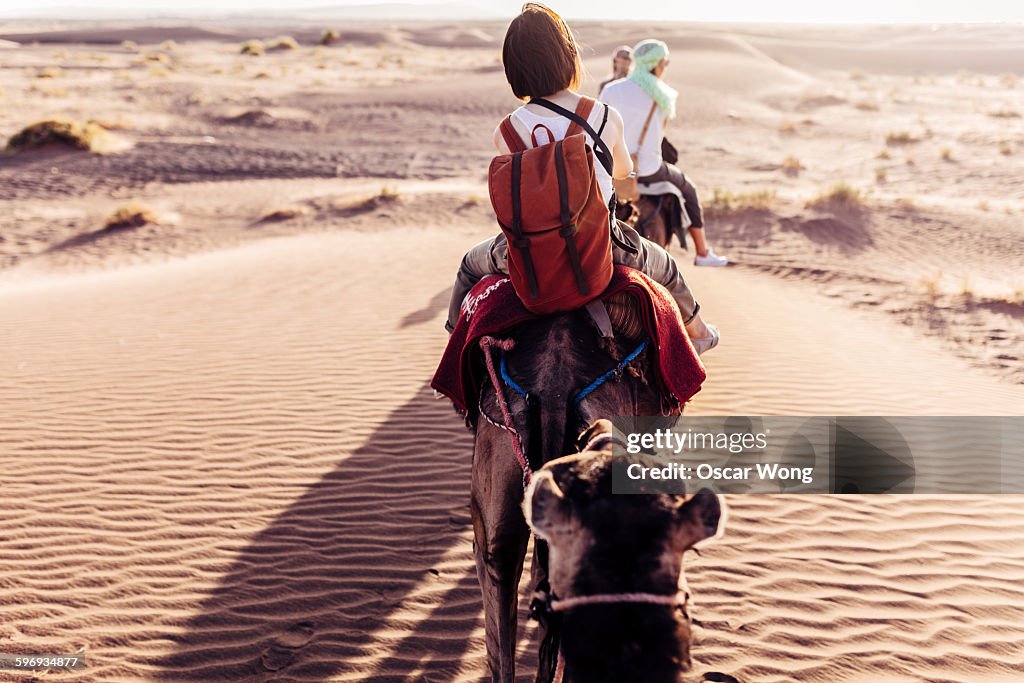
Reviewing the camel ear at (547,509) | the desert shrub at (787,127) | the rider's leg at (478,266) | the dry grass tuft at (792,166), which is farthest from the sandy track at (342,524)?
the desert shrub at (787,127)

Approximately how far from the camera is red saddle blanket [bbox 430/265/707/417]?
10.8ft

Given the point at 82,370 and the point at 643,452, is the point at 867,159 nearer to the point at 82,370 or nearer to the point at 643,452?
the point at 82,370

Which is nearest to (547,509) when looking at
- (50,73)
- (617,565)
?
(617,565)

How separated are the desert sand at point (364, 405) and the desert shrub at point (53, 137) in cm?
39

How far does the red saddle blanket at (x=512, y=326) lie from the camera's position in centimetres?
328

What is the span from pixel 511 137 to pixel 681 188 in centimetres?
456

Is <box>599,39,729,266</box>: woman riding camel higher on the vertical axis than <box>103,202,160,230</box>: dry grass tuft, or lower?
higher

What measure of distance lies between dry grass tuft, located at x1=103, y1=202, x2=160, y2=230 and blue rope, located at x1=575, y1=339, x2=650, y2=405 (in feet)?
51.6

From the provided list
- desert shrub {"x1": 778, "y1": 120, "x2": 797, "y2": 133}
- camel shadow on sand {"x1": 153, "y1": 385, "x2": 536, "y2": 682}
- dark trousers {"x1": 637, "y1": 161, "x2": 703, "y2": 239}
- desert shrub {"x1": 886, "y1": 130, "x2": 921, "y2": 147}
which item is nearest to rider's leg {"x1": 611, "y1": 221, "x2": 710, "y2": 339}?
camel shadow on sand {"x1": 153, "y1": 385, "x2": 536, "y2": 682}

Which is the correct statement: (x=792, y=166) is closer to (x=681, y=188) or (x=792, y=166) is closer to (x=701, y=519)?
(x=681, y=188)

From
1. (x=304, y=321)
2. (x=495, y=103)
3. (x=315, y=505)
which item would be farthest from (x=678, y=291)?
(x=495, y=103)

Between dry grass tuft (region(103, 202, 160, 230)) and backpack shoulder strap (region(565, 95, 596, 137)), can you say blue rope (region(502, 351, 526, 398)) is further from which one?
dry grass tuft (region(103, 202, 160, 230))

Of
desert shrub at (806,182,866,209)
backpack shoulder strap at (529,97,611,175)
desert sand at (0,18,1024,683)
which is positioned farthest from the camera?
desert shrub at (806,182,866,209)

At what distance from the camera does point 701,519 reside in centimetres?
201
